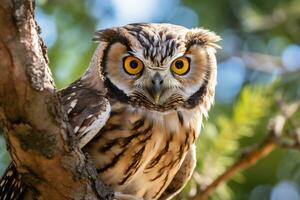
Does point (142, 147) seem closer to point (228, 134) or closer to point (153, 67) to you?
point (153, 67)

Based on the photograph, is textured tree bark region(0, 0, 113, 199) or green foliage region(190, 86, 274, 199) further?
green foliage region(190, 86, 274, 199)

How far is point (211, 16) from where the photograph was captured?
17.5ft

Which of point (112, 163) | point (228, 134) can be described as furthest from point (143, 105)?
point (228, 134)

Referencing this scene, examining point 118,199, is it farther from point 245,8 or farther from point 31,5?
point 245,8

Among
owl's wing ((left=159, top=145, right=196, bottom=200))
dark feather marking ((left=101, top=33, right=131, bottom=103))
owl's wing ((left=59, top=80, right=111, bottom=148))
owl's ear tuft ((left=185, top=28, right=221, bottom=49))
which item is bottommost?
owl's wing ((left=159, top=145, right=196, bottom=200))

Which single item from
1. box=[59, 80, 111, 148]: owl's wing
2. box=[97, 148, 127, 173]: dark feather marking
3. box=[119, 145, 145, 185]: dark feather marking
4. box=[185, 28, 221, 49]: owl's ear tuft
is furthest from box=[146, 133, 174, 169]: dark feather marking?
box=[185, 28, 221, 49]: owl's ear tuft

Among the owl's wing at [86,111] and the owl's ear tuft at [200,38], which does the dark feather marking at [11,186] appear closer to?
the owl's wing at [86,111]

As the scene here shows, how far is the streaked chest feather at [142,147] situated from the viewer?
3496mm

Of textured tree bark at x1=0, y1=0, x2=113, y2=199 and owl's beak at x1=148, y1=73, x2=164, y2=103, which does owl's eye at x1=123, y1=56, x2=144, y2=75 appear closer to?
owl's beak at x1=148, y1=73, x2=164, y2=103

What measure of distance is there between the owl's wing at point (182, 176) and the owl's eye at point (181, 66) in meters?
0.39

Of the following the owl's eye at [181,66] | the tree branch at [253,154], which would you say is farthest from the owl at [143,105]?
the tree branch at [253,154]

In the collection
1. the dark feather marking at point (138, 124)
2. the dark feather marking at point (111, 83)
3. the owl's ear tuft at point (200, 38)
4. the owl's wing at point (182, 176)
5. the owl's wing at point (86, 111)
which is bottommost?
the owl's wing at point (182, 176)

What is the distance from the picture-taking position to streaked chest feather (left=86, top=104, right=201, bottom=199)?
350 cm

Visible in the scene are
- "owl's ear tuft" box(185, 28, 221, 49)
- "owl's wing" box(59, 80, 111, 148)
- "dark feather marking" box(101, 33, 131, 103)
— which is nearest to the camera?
"owl's wing" box(59, 80, 111, 148)
